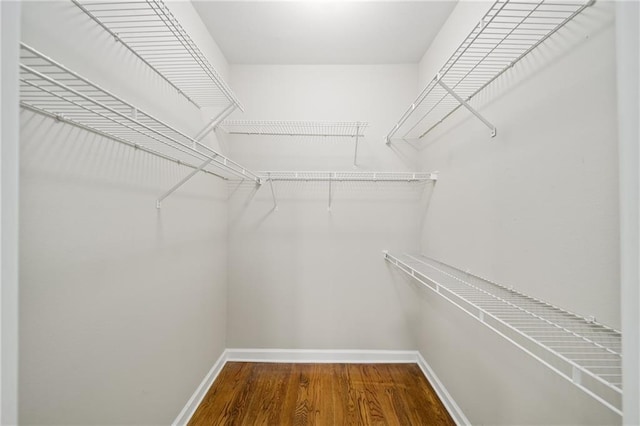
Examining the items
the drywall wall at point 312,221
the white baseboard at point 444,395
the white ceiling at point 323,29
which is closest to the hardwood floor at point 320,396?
the white baseboard at point 444,395

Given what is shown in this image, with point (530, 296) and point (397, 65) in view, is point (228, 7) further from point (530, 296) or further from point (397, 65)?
point (530, 296)

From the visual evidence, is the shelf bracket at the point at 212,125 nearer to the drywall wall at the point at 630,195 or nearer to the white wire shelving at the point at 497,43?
the white wire shelving at the point at 497,43

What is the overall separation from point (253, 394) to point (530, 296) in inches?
64.1

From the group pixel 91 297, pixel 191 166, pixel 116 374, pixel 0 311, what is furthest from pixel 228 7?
pixel 116 374

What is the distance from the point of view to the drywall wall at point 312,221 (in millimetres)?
1947

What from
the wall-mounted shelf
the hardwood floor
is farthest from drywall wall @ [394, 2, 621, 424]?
the wall-mounted shelf

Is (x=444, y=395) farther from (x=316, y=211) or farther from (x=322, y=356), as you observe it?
(x=316, y=211)

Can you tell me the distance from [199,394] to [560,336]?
1812 millimetres

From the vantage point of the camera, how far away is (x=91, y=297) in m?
0.81

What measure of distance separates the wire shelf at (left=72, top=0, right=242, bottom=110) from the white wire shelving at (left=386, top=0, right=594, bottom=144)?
0.96 m

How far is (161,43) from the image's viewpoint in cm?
113

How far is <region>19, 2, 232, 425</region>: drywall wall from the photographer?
660 mm

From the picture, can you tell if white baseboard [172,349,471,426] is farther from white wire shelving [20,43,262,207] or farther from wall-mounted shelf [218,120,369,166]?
white wire shelving [20,43,262,207]

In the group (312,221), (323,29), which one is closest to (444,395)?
(312,221)
